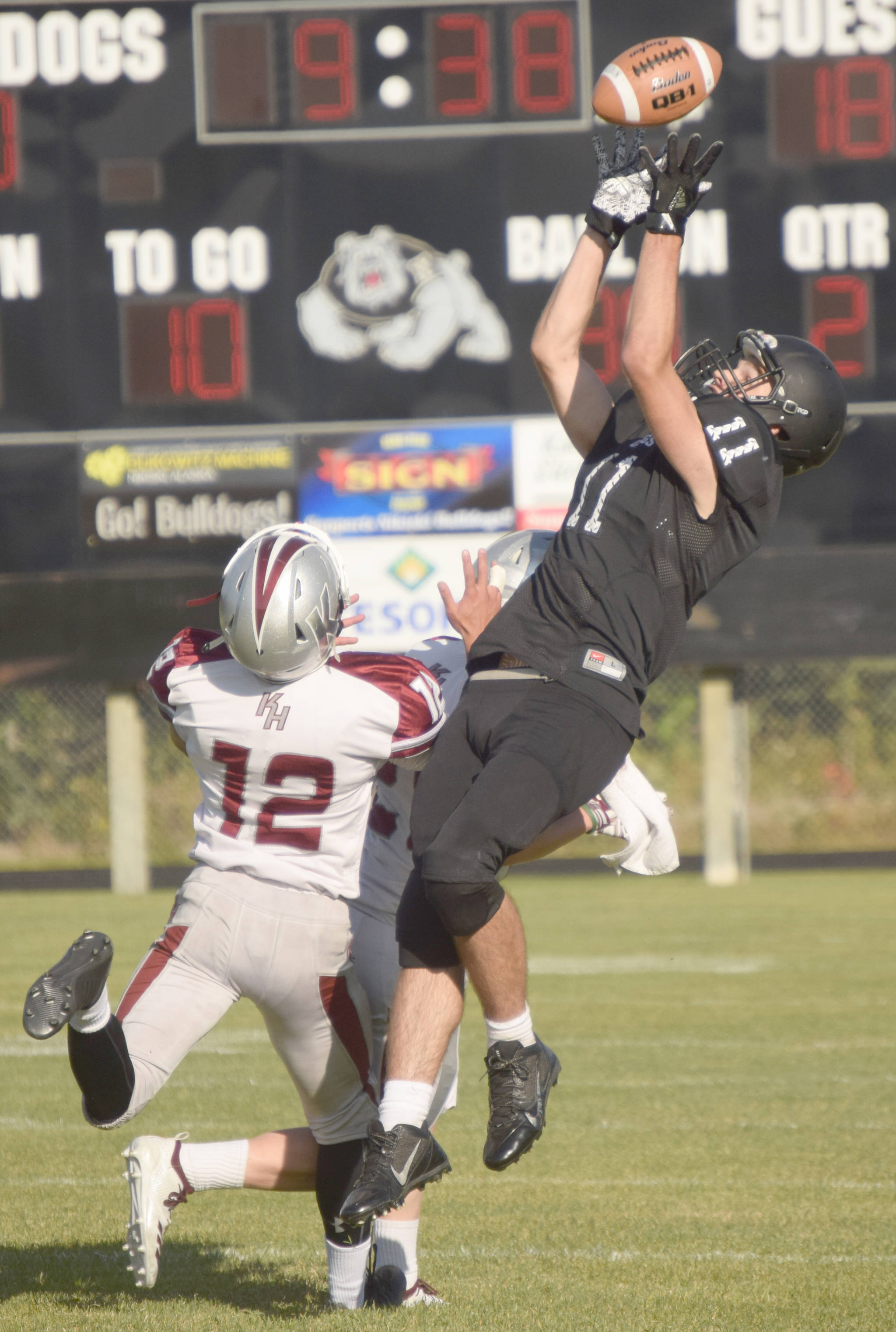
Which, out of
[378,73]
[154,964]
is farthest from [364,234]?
[154,964]

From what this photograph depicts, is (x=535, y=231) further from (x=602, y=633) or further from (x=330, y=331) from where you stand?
(x=602, y=633)

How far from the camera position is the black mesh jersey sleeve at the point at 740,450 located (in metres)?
3.69

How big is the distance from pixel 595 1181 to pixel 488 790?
231 centimetres

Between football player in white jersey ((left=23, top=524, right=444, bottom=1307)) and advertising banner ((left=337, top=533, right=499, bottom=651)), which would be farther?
advertising banner ((left=337, top=533, right=499, bottom=651))

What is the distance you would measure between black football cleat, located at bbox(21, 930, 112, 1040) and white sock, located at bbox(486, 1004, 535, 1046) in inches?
32.1

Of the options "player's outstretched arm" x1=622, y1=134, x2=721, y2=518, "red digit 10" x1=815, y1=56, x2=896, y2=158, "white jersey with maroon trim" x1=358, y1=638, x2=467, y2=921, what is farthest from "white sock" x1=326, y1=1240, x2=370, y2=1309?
"red digit 10" x1=815, y1=56, x2=896, y2=158

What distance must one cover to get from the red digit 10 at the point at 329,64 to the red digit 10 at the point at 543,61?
1217 mm

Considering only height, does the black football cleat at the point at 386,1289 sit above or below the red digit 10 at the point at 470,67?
below

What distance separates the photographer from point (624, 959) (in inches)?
402

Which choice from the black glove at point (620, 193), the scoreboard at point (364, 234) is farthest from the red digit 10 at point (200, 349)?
the black glove at point (620, 193)

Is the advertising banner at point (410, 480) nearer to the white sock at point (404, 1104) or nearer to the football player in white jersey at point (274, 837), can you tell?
the football player in white jersey at point (274, 837)

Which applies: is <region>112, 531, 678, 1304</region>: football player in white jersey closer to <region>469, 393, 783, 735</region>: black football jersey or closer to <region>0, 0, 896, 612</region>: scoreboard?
<region>469, 393, 783, 735</region>: black football jersey

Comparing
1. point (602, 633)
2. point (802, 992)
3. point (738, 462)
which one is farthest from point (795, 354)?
point (802, 992)

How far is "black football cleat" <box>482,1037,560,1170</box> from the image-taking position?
11.1 feet
